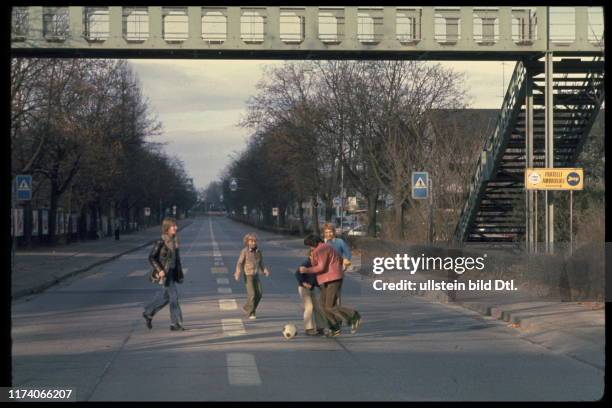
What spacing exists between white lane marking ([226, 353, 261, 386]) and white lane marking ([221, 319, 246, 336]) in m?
2.26

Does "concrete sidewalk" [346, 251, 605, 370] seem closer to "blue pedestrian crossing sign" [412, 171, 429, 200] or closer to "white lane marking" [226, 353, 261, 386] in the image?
"white lane marking" [226, 353, 261, 386]

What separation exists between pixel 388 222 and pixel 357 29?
15.8 m

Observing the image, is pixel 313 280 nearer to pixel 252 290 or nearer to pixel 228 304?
pixel 252 290

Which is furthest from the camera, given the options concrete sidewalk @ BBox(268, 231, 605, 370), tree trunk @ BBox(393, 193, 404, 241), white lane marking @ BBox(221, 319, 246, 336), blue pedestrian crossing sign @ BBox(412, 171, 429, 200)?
tree trunk @ BBox(393, 193, 404, 241)

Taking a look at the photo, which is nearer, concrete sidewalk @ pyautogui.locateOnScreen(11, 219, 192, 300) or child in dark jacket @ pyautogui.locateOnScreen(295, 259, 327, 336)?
child in dark jacket @ pyautogui.locateOnScreen(295, 259, 327, 336)

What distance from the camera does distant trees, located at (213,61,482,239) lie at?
3788cm

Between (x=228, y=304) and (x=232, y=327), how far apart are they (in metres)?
4.12

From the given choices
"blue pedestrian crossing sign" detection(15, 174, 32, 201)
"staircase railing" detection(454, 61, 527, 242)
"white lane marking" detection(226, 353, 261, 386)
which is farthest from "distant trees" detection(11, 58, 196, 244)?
"white lane marking" detection(226, 353, 261, 386)

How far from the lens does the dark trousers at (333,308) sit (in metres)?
13.8

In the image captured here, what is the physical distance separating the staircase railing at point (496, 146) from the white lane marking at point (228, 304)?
40.0 ft

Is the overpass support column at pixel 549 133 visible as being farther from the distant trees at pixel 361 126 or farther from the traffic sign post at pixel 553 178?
the distant trees at pixel 361 126

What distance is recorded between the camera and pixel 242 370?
10.6 meters

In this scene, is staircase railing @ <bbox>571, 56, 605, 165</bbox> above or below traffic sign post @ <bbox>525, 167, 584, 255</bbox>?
above

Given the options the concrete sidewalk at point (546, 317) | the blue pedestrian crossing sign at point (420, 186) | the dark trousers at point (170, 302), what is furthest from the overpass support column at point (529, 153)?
the dark trousers at point (170, 302)
